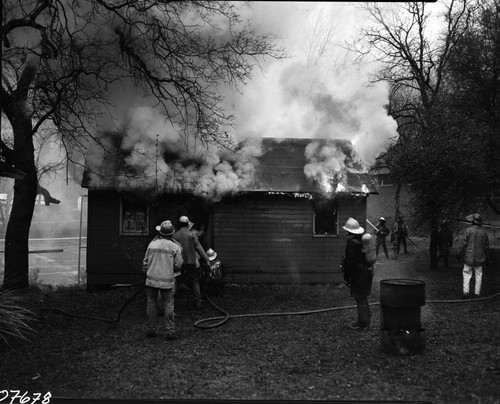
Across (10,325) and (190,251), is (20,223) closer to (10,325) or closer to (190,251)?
(10,325)

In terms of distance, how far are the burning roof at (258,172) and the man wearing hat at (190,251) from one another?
2.51m

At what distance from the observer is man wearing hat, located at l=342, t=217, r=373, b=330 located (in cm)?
735

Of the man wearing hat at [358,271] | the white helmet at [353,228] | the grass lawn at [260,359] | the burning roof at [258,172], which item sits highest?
the burning roof at [258,172]

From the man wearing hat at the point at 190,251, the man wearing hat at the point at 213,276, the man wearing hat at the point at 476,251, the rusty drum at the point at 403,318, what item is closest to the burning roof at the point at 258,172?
the man wearing hat at the point at 213,276

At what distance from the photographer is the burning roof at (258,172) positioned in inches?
453

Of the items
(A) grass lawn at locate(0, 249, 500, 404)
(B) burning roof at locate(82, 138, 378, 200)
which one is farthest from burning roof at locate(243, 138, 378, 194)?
(A) grass lawn at locate(0, 249, 500, 404)

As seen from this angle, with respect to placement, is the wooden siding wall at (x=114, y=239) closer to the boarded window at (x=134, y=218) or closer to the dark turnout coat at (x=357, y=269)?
the boarded window at (x=134, y=218)

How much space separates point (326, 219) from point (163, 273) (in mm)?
6729

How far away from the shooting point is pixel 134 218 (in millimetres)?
12406

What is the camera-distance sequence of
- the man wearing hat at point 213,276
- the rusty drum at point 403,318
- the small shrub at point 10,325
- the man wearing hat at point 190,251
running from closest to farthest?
the rusty drum at point 403,318 → the small shrub at point 10,325 → the man wearing hat at point 190,251 → the man wearing hat at point 213,276

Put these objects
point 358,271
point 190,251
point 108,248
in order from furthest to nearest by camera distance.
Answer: point 108,248
point 190,251
point 358,271

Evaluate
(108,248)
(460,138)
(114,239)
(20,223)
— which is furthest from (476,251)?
(20,223)

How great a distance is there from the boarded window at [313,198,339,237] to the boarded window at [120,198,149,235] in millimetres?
4666

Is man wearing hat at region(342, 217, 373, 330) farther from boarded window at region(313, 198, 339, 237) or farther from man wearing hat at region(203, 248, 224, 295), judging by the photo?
boarded window at region(313, 198, 339, 237)
